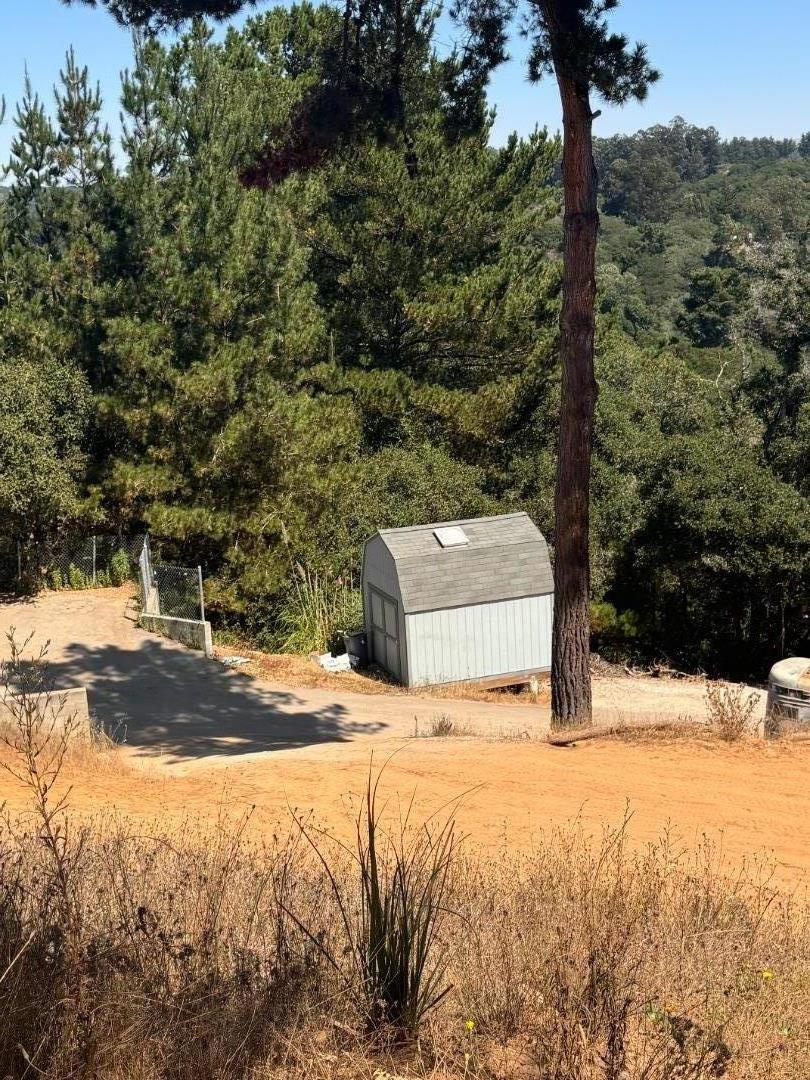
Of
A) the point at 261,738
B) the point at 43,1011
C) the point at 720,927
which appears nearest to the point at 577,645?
the point at 261,738

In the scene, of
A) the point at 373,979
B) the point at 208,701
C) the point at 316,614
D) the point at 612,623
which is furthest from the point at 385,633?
the point at 373,979

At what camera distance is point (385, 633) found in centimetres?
2342

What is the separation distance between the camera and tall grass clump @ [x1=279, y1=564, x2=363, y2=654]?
25.0 metres

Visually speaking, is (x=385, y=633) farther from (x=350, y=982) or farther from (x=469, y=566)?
(x=350, y=982)

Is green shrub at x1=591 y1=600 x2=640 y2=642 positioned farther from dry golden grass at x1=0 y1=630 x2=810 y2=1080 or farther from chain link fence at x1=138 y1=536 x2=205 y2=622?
dry golden grass at x1=0 y1=630 x2=810 y2=1080

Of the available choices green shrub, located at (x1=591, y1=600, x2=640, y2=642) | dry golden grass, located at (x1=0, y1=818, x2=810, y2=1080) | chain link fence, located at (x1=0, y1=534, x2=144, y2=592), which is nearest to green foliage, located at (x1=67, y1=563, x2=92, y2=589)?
chain link fence, located at (x1=0, y1=534, x2=144, y2=592)

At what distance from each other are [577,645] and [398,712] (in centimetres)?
523

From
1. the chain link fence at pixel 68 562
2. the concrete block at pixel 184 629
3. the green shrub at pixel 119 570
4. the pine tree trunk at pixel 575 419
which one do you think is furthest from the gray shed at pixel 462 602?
the pine tree trunk at pixel 575 419

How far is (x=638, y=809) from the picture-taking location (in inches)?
371

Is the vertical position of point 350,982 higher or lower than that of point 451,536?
lower

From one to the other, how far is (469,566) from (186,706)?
7083 mm

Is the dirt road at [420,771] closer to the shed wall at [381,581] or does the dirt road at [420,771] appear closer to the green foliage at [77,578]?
the shed wall at [381,581]

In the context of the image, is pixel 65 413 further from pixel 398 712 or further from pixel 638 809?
pixel 638 809

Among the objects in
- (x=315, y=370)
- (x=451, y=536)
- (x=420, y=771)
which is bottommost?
(x=420, y=771)
